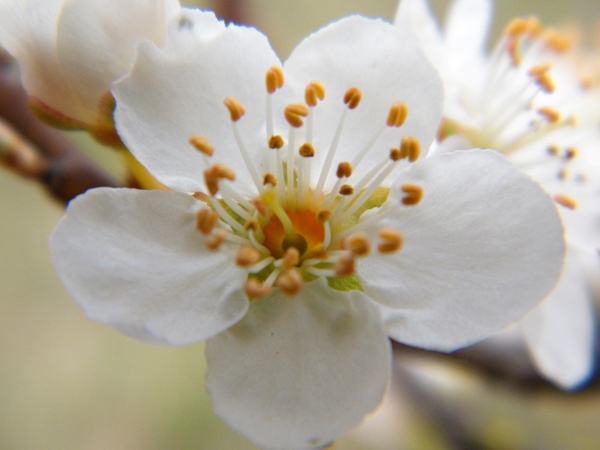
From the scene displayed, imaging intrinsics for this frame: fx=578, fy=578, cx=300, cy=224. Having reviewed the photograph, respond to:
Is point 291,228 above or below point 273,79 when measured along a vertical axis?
below

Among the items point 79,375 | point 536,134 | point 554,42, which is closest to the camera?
point 536,134

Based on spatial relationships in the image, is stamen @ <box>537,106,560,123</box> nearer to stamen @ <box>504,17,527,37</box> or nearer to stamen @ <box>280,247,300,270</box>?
stamen @ <box>504,17,527,37</box>

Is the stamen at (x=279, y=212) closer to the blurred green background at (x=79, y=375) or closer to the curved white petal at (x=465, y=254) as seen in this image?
the curved white petal at (x=465, y=254)

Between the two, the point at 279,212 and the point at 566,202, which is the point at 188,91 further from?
the point at 566,202

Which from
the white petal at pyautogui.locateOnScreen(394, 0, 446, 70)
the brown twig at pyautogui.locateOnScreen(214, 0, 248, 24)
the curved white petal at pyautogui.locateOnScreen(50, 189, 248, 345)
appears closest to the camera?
the curved white petal at pyautogui.locateOnScreen(50, 189, 248, 345)

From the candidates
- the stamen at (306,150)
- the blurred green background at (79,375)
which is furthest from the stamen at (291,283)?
the blurred green background at (79,375)

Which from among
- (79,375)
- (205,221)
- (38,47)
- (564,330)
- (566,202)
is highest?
(38,47)

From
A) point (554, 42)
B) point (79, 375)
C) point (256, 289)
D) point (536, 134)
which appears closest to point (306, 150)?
point (256, 289)

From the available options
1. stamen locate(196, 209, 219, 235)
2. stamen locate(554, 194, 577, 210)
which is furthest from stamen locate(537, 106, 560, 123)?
stamen locate(196, 209, 219, 235)
